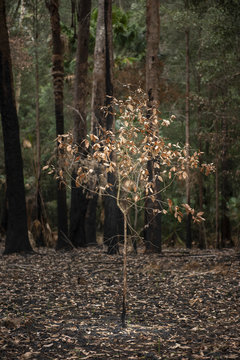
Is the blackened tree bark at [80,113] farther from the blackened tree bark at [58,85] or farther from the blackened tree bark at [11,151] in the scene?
the blackened tree bark at [11,151]

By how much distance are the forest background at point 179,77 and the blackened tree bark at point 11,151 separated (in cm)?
350

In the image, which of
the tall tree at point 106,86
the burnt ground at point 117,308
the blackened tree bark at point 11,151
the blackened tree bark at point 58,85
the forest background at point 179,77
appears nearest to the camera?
the burnt ground at point 117,308

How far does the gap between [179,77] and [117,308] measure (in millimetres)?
12802

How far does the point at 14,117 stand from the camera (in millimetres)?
11531

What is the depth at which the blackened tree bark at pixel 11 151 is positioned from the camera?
1137 centimetres

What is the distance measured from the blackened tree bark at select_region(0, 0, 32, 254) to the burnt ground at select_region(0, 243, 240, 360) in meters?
0.67

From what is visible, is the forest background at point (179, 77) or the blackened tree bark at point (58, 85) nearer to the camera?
the blackened tree bark at point (58, 85)

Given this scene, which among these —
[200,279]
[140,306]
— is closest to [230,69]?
A: [200,279]

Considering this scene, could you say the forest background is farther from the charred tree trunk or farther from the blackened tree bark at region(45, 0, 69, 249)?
the charred tree trunk

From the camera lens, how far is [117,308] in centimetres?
721

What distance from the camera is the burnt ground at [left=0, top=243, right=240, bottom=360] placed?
5.37 metres

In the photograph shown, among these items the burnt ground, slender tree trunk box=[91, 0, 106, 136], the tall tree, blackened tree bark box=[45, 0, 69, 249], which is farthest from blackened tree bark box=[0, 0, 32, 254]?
slender tree trunk box=[91, 0, 106, 136]

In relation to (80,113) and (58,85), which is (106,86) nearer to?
(80,113)

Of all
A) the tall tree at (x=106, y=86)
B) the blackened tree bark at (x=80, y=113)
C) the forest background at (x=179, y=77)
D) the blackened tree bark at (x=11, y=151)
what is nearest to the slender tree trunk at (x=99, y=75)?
the tall tree at (x=106, y=86)
